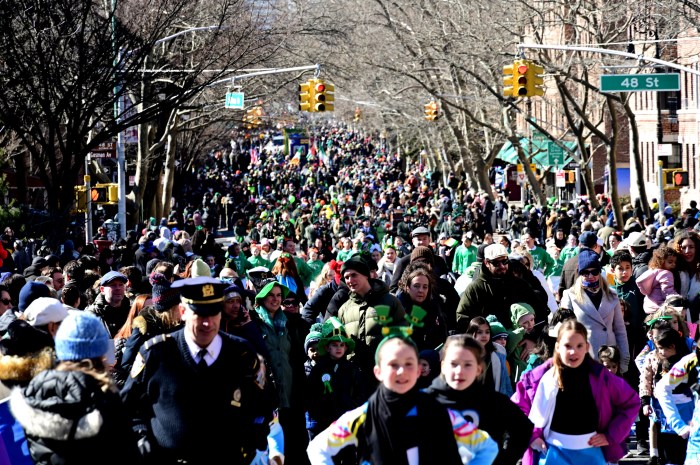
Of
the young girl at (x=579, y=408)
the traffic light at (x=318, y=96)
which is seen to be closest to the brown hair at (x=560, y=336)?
the young girl at (x=579, y=408)

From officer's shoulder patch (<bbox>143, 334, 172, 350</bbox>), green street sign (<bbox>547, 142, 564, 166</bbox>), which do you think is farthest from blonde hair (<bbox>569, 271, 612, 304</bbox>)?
green street sign (<bbox>547, 142, 564, 166</bbox>)

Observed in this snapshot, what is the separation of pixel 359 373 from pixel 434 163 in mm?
71806

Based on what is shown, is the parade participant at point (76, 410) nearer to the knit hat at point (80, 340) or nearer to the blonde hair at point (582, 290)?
the knit hat at point (80, 340)

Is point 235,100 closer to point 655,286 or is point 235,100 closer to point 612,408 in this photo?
point 655,286

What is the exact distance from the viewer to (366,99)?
6372cm

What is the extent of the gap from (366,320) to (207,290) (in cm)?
330

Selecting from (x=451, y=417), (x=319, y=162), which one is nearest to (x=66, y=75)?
(x=451, y=417)

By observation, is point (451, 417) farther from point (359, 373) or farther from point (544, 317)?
point (544, 317)

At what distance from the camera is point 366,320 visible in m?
9.61

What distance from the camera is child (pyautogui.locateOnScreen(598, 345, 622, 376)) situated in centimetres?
1044

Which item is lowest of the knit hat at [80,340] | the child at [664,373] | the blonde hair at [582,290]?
the child at [664,373]

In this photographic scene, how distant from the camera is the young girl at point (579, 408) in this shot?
7090 mm

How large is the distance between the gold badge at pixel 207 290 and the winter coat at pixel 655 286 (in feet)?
22.3

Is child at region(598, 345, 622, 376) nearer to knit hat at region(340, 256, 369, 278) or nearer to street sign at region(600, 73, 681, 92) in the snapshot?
knit hat at region(340, 256, 369, 278)
